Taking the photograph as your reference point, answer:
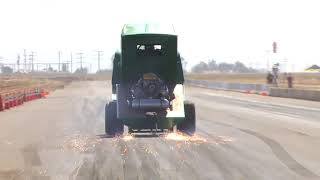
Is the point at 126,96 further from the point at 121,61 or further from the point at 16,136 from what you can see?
the point at 16,136

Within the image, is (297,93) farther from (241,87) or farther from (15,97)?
(15,97)

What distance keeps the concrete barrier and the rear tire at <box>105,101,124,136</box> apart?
26361mm

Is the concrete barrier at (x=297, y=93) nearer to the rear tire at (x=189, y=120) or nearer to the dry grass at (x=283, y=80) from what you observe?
the dry grass at (x=283, y=80)

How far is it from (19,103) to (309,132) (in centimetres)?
2409

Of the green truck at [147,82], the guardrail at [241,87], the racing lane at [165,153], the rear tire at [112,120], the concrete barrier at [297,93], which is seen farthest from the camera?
the guardrail at [241,87]

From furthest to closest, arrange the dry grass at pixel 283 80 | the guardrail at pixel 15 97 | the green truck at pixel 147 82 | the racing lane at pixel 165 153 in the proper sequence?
the dry grass at pixel 283 80 < the guardrail at pixel 15 97 < the green truck at pixel 147 82 < the racing lane at pixel 165 153

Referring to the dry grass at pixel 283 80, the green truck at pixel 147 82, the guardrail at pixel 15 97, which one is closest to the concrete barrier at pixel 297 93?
the dry grass at pixel 283 80

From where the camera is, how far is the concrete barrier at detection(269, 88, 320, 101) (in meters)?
40.8

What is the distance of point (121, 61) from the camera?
16.1 meters

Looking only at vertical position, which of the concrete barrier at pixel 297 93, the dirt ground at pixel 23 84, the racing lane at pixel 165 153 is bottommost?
the racing lane at pixel 165 153

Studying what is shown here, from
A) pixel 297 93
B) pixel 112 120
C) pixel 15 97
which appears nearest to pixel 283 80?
pixel 297 93

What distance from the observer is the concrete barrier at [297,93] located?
40803 mm

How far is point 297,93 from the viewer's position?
4397cm

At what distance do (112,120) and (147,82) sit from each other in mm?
1626
